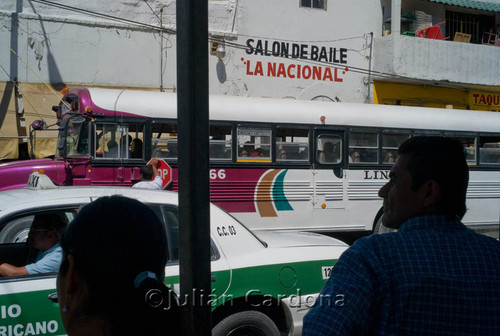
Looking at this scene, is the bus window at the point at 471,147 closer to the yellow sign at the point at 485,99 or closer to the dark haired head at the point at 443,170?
the yellow sign at the point at 485,99

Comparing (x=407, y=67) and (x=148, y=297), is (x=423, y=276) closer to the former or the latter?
(x=148, y=297)

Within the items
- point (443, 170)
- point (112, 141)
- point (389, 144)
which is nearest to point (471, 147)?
point (389, 144)

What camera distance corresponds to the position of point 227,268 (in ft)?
13.3

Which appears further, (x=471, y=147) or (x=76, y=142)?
(x=471, y=147)

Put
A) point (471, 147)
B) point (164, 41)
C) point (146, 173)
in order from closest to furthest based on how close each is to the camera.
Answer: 1. point (146, 173)
2. point (471, 147)
3. point (164, 41)

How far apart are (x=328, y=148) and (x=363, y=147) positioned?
2.56 feet

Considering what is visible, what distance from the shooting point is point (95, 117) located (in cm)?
948

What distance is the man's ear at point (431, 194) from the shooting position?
5.69ft

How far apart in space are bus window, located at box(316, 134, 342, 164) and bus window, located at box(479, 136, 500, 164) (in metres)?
3.69

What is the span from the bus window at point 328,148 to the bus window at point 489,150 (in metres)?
3.69

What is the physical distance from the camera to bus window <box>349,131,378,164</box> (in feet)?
35.7

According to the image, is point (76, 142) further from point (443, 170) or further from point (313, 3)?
point (313, 3)

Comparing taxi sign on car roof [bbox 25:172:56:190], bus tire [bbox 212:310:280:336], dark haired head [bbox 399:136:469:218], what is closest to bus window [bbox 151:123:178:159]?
taxi sign on car roof [bbox 25:172:56:190]

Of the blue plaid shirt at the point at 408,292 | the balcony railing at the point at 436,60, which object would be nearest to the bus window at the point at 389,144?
the balcony railing at the point at 436,60
